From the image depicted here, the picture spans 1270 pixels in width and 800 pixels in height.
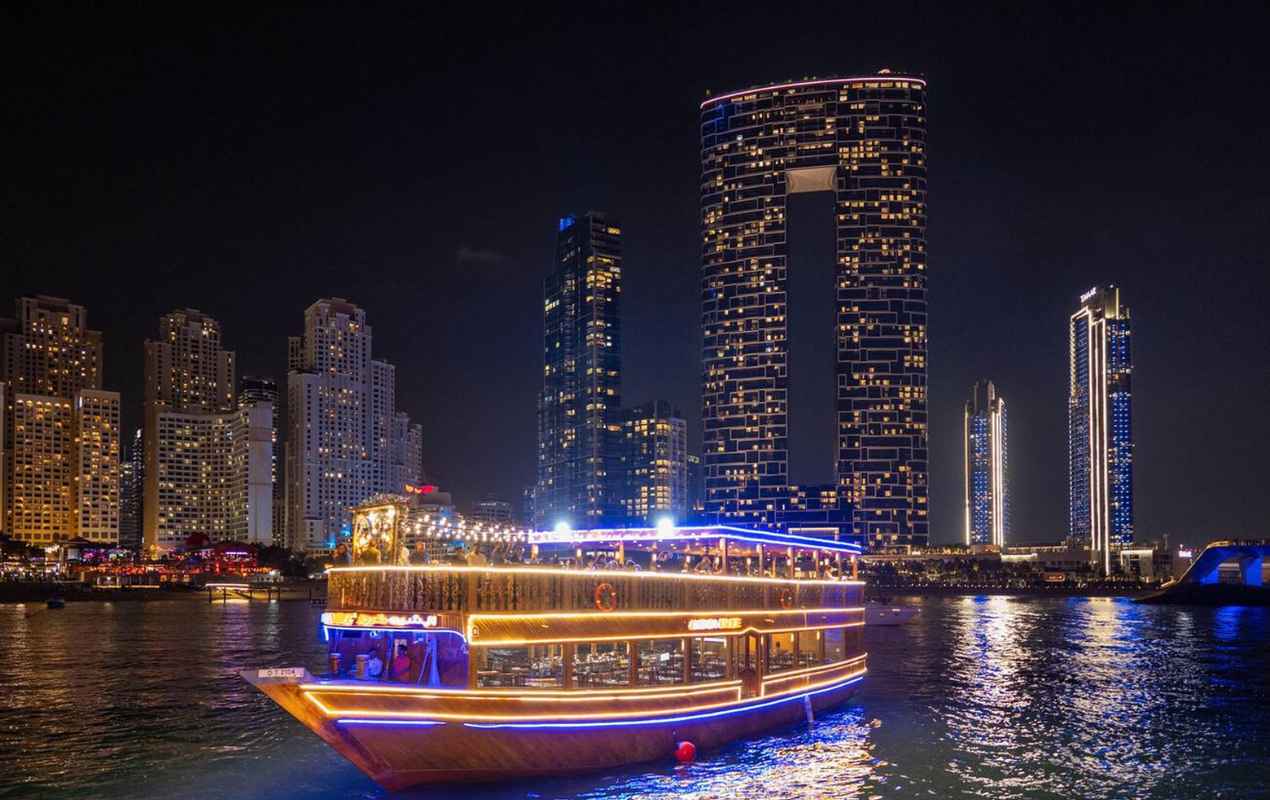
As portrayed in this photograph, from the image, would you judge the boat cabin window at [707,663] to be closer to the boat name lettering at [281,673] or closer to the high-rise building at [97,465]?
the boat name lettering at [281,673]

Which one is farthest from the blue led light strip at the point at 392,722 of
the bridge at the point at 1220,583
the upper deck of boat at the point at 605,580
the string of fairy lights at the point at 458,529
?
the bridge at the point at 1220,583

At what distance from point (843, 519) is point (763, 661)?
556ft

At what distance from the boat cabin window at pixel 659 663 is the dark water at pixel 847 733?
6.63 feet

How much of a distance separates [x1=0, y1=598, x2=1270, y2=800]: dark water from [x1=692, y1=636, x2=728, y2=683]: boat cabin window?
1809 millimetres

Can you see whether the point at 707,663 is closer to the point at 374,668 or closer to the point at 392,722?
the point at 374,668

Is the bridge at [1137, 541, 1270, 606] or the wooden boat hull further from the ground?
the wooden boat hull

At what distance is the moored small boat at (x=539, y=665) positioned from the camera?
19.9m

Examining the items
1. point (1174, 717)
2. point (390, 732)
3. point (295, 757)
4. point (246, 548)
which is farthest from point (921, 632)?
point (246, 548)

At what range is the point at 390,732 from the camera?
780 inches

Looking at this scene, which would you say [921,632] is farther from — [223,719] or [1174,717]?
[223,719]

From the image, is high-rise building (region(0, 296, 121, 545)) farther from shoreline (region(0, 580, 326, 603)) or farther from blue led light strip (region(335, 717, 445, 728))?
blue led light strip (region(335, 717, 445, 728))

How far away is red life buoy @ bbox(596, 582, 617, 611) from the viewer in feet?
74.9

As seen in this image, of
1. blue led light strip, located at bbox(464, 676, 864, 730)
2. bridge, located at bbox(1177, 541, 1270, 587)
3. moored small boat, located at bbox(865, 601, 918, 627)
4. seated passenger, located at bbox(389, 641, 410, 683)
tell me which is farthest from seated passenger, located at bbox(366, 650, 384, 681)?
bridge, located at bbox(1177, 541, 1270, 587)

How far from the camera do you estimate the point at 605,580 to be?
23.1 meters
